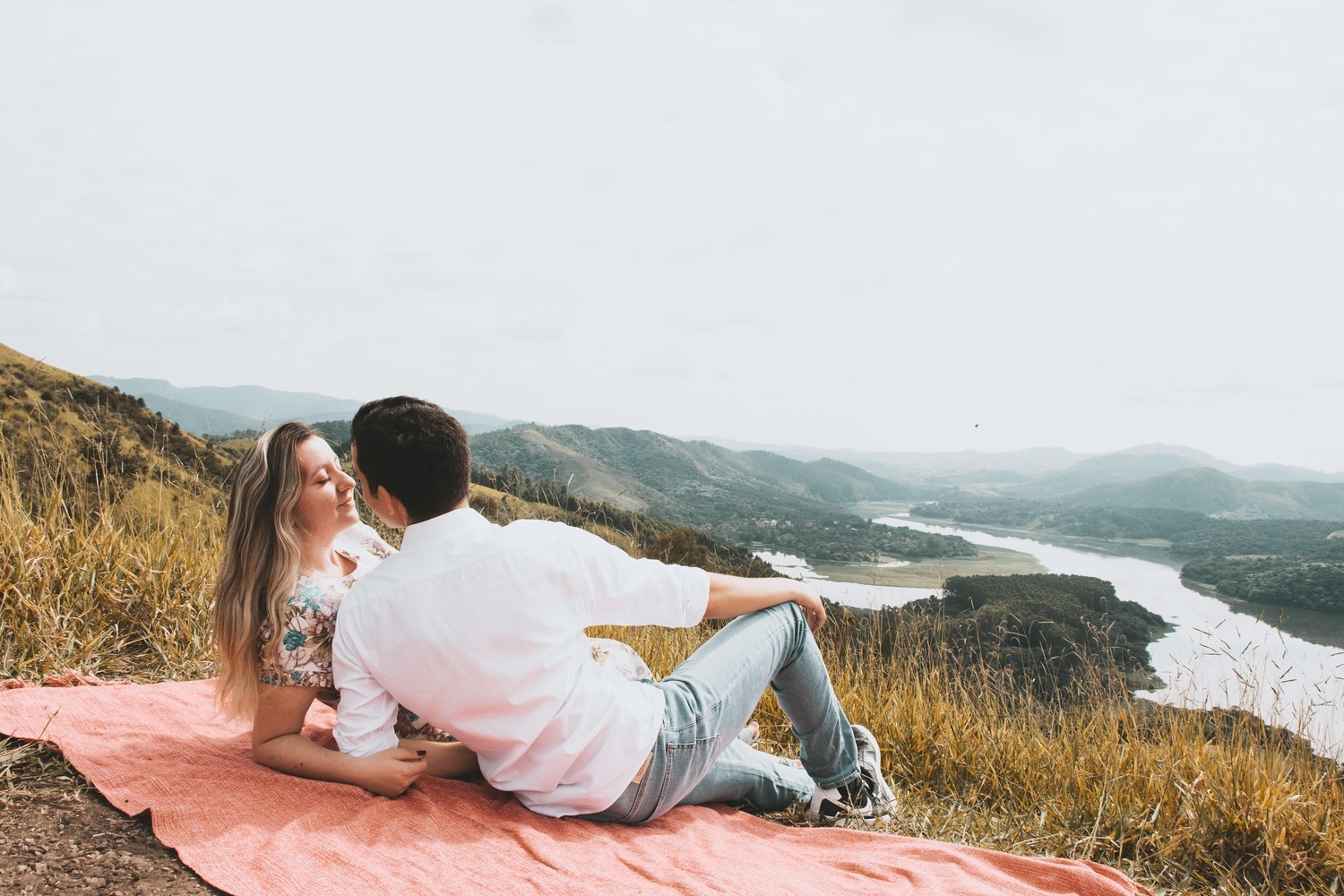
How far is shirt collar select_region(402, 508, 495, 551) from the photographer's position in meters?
1.67

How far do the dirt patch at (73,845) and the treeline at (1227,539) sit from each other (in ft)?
131

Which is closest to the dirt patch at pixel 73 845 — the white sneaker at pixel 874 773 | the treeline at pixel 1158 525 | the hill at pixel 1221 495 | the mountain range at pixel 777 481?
the white sneaker at pixel 874 773

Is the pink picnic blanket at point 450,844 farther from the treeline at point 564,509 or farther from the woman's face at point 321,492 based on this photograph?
the treeline at point 564,509

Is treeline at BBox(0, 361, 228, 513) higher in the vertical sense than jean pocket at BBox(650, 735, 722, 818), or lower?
higher

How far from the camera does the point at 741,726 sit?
2.15m

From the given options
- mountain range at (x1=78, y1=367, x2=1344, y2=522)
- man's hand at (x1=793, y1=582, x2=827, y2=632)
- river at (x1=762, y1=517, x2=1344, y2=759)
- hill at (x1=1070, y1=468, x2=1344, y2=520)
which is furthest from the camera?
hill at (x1=1070, y1=468, x2=1344, y2=520)

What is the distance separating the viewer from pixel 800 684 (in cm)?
231

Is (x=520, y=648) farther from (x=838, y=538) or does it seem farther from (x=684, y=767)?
(x=838, y=538)

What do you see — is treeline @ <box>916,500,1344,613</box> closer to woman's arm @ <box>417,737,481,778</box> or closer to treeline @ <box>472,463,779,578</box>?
treeline @ <box>472,463,779,578</box>

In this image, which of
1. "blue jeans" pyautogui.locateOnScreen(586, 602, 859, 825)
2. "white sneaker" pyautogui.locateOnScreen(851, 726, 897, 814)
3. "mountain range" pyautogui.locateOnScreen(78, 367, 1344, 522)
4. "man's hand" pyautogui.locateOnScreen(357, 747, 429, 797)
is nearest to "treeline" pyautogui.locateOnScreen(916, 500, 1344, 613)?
"mountain range" pyautogui.locateOnScreen(78, 367, 1344, 522)

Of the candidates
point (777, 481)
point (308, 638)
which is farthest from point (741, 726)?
point (777, 481)

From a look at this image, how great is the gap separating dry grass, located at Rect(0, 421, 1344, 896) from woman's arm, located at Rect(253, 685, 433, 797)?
1.98 ft

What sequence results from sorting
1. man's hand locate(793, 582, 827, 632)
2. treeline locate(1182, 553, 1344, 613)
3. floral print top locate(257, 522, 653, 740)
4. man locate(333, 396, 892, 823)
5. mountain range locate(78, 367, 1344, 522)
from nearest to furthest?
man locate(333, 396, 892, 823) < floral print top locate(257, 522, 653, 740) < man's hand locate(793, 582, 827, 632) < treeline locate(1182, 553, 1344, 613) < mountain range locate(78, 367, 1344, 522)

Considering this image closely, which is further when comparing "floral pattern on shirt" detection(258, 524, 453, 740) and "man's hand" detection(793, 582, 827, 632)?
"man's hand" detection(793, 582, 827, 632)
